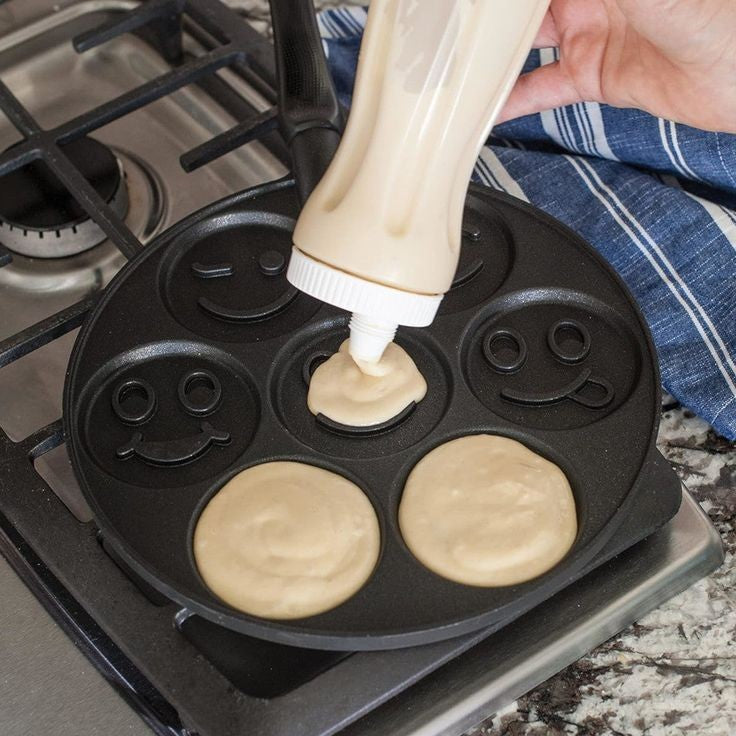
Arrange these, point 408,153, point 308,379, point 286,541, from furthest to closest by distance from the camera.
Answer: point 308,379
point 286,541
point 408,153

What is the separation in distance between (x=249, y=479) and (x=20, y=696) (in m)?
0.24

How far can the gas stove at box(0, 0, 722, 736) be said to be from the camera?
0.82 meters

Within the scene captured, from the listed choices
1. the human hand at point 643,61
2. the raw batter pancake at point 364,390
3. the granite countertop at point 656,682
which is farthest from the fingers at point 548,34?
the granite countertop at point 656,682

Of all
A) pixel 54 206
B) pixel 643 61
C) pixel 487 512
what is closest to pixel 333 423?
pixel 487 512

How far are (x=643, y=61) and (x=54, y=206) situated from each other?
64 cm

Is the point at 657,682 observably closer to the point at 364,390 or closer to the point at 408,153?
the point at 364,390

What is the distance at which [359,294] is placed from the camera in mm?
773

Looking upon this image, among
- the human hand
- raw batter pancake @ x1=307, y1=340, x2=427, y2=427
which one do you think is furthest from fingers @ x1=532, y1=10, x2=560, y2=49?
raw batter pancake @ x1=307, y1=340, x2=427, y2=427

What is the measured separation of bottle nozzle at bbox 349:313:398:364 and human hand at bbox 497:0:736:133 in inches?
15.1

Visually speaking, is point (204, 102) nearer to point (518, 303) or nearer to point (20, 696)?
point (518, 303)

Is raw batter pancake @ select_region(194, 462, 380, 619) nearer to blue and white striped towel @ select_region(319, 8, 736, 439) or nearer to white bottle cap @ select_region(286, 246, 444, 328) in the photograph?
white bottle cap @ select_region(286, 246, 444, 328)

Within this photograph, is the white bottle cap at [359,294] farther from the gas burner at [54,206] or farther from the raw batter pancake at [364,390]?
the gas burner at [54,206]

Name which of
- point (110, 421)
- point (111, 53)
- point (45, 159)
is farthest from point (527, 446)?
point (111, 53)

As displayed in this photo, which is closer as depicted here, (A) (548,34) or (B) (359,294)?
(B) (359,294)
